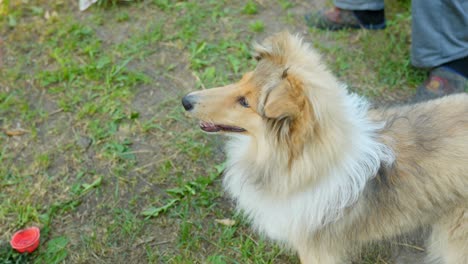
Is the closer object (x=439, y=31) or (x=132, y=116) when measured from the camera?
(x=439, y=31)

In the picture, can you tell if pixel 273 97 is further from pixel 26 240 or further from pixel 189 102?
pixel 26 240

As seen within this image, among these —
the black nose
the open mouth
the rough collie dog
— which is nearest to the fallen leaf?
the rough collie dog

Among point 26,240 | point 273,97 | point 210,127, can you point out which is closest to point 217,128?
point 210,127

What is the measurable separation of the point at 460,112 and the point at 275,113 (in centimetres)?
96

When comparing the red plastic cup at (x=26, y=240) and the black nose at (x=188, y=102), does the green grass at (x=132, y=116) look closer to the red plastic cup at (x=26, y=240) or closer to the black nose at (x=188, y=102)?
the red plastic cup at (x=26, y=240)

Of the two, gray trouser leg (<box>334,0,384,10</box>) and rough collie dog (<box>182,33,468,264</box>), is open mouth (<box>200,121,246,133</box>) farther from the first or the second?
gray trouser leg (<box>334,0,384,10</box>)

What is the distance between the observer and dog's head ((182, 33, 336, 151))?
1.75m

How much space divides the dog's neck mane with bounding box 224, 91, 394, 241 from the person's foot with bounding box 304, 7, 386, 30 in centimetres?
191

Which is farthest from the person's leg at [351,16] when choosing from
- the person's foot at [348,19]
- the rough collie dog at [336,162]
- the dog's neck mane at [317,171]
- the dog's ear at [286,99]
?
the dog's ear at [286,99]

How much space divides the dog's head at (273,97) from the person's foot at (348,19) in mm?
2031

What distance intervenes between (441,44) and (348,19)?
3.06 ft

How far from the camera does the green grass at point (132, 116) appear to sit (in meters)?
2.71

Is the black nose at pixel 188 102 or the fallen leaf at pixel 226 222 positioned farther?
the fallen leaf at pixel 226 222

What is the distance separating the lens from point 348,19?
3947mm
